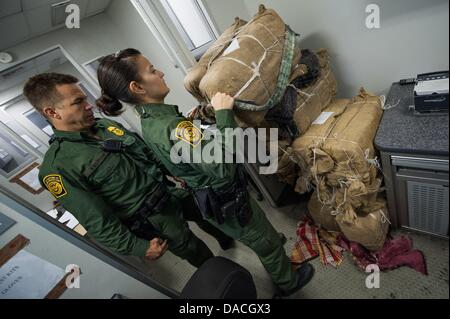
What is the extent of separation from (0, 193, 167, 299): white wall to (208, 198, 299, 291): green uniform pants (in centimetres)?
48

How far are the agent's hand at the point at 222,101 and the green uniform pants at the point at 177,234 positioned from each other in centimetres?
74

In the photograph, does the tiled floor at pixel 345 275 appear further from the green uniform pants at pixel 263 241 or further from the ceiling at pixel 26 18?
the ceiling at pixel 26 18

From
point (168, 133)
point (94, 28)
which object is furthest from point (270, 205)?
point (94, 28)

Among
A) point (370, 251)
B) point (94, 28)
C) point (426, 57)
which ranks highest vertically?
point (94, 28)

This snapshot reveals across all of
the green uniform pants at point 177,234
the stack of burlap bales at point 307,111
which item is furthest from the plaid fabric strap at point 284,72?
the green uniform pants at point 177,234

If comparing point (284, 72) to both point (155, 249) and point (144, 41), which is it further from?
point (144, 41)

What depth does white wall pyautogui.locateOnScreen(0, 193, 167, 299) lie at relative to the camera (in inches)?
31.3

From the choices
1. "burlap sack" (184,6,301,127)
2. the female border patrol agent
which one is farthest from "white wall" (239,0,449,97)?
the female border patrol agent

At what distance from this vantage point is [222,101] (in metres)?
0.98

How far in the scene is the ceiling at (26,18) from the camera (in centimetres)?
176

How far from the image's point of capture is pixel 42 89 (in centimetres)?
109

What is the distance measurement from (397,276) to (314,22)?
1.51m

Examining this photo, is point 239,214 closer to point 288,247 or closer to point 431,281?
point 288,247

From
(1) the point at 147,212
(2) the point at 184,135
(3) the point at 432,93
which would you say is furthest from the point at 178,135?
(3) the point at 432,93
